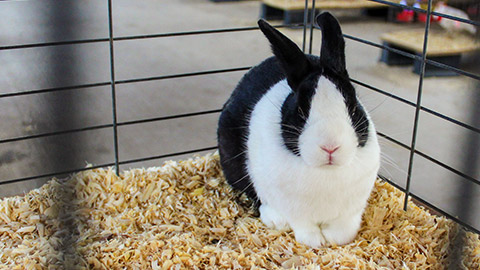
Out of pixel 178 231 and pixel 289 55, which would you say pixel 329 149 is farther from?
pixel 178 231

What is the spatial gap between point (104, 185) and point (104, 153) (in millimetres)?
1050

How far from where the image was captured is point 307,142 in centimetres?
149

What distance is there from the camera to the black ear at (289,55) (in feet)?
4.99

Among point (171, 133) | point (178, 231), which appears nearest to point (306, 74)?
point (178, 231)

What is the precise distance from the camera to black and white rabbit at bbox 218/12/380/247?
1500 mm

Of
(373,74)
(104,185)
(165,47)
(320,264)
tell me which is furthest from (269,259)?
(165,47)

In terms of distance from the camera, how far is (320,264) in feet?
5.44

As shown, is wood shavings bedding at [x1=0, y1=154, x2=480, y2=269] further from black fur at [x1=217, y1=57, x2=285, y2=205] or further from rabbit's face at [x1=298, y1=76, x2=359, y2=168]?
rabbit's face at [x1=298, y1=76, x2=359, y2=168]

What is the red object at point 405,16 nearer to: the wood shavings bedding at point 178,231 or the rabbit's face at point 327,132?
the wood shavings bedding at point 178,231

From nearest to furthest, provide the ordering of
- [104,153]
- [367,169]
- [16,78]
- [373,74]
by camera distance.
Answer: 1. [367,169]
2. [104,153]
3. [16,78]
4. [373,74]

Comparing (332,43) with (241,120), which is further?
(241,120)

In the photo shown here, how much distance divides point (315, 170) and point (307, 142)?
0.15 m

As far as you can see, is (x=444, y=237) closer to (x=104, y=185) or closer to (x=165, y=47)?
(x=104, y=185)

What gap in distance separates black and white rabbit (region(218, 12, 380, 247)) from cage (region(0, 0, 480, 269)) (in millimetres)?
108
